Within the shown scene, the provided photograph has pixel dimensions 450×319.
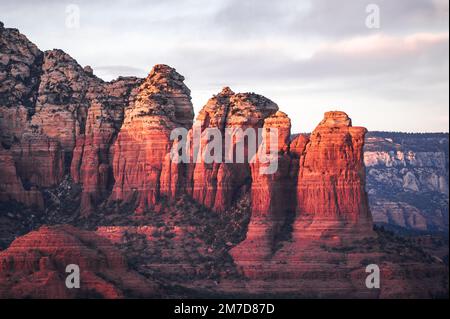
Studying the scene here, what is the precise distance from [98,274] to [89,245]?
5696 millimetres

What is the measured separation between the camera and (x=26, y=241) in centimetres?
19875

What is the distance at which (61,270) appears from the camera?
195 metres

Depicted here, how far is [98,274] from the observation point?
194 metres

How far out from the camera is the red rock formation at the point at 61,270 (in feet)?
629

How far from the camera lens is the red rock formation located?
19175 centimetres
